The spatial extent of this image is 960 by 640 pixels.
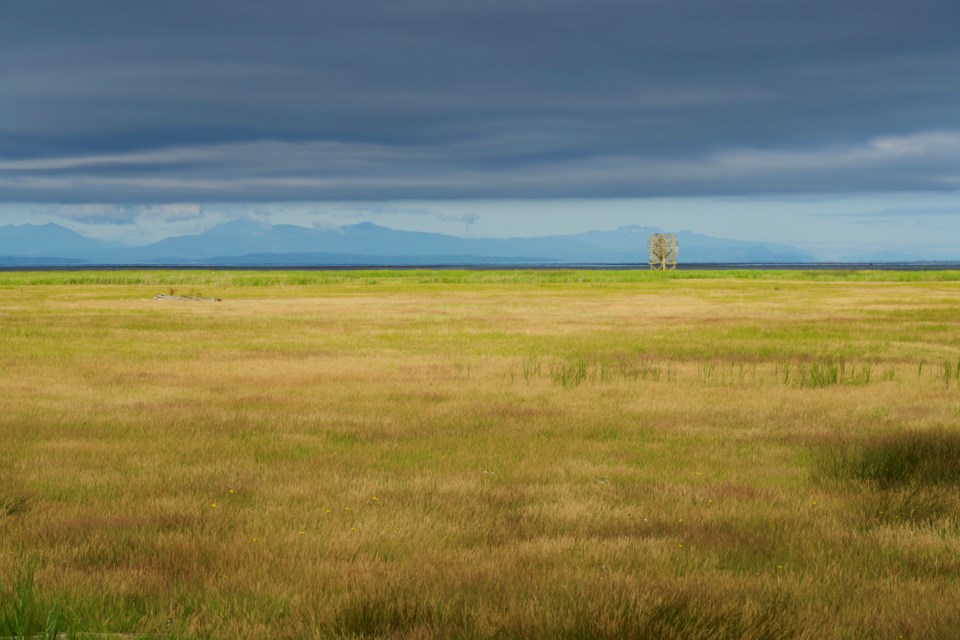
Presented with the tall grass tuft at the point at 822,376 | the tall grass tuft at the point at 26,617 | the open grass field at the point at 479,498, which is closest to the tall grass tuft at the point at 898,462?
the open grass field at the point at 479,498

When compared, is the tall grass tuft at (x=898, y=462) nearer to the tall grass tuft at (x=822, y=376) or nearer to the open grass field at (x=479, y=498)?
the open grass field at (x=479, y=498)

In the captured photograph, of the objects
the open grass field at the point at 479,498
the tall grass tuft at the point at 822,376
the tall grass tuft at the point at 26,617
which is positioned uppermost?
the tall grass tuft at the point at 26,617

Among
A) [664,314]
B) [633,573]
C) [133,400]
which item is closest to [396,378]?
[133,400]

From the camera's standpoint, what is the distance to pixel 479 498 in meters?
10.7

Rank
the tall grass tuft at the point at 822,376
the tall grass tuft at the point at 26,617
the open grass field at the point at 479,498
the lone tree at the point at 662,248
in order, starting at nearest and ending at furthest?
the tall grass tuft at the point at 26,617 < the open grass field at the point at 479,498 < the tall grass tuft at the point at 822,376 < the lone tree at the point at 662,248

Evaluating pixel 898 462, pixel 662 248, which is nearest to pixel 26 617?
pixel 898 462

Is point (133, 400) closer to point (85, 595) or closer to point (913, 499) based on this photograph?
point (85, 595)

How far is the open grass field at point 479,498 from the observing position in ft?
22.6

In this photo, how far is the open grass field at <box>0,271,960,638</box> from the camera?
22.6 feet

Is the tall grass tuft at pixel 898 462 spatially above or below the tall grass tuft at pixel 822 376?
above

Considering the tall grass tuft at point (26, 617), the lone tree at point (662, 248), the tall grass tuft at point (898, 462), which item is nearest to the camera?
the tall grass tuft at point (26, 617)

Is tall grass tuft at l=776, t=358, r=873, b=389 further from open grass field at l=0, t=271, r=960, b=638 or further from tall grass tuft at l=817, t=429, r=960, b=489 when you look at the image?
tall grass tuft at l=817, t=429, r=960, b=489

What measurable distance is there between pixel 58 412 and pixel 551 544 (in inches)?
459

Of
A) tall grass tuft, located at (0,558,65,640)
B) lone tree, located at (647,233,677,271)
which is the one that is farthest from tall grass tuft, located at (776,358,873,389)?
lone tree, located at (647,233,677,271)
